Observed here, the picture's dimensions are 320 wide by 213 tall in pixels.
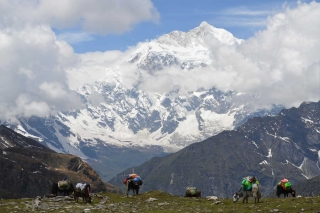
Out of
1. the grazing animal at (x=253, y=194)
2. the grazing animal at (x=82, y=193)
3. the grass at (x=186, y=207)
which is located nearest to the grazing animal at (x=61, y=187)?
the grazing animal at (x=82, y=193)

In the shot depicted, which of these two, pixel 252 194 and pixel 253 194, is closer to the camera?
pixel 253 194

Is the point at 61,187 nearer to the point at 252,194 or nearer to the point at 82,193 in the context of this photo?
the point at 82,193

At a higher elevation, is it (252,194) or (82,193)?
(82,193)

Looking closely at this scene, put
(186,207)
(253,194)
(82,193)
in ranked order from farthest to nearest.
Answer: (82,193), (253,194), (186,207)

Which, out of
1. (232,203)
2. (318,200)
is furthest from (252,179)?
(318,200)

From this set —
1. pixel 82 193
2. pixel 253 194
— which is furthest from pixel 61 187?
pixel 253 194

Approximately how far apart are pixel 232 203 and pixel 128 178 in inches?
820

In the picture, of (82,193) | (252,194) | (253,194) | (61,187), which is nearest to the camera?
(253,194)

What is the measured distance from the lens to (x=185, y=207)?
54.0m

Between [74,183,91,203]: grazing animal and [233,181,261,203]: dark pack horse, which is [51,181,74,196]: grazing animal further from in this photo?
[233,181,261,203]: dark pack horse

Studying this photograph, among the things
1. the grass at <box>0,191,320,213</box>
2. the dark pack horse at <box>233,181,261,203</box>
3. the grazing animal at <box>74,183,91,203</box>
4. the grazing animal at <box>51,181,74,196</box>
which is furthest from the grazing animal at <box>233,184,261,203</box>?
the grazing animal at <box>51,181,74,196</box>

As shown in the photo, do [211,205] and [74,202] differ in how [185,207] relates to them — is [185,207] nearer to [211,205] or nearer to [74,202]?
[211,205]

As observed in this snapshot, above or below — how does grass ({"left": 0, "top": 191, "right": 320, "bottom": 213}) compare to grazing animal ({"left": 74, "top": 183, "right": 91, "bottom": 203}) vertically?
below

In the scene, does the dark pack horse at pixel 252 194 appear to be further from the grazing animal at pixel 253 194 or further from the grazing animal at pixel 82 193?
the grazing animal at pixel 82 193
